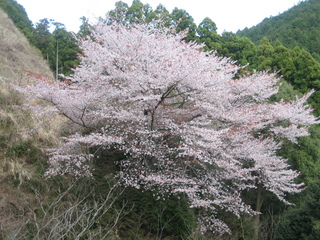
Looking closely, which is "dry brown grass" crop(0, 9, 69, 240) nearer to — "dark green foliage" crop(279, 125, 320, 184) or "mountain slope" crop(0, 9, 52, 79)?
"mountain slope" crop(0, 9, 52, 79)

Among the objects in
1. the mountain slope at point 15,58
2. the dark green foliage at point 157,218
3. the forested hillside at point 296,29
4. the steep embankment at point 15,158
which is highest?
the forested hillside at point 296,29

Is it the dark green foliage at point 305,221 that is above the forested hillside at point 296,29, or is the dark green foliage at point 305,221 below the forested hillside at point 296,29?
below

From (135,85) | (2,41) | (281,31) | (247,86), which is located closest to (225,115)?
(247,86)

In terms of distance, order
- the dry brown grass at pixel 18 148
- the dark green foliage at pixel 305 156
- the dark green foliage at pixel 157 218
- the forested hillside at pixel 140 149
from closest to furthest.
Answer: the dry brown grass at pixel 18 148 → the forested hillside at pixel 140 149 → the dark green foliage at pixel 157 218 → the dark green foliage at pixel 305 156

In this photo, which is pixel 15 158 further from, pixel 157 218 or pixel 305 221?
pixel 305 221

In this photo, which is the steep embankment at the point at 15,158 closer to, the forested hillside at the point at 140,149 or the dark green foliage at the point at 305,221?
the forested hillside at the point at 140,149

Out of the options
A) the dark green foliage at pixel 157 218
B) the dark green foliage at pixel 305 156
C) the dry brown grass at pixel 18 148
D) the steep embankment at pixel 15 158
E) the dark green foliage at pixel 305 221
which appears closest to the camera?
the steep embankment at pixel 15 158

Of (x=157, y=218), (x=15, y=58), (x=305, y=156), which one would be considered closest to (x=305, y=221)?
(x=305, y=156)

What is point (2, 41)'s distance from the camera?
11.2 metres

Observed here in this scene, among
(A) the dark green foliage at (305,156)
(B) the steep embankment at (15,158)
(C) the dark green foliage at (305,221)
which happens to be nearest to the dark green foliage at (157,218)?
(B) the steep embankment at (15,158)

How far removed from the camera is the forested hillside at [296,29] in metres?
17.1

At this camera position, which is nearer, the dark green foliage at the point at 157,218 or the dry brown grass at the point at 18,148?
the dry brown grass at the point at 18,148

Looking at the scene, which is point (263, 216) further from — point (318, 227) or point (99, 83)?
point (99, 83)

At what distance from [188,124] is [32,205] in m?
3.40
